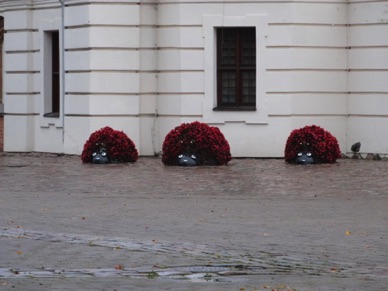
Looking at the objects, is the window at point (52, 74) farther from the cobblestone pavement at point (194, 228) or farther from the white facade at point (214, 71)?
the cobblestone pavement at point (194, 228)

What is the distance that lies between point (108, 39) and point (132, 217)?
12.5 metres

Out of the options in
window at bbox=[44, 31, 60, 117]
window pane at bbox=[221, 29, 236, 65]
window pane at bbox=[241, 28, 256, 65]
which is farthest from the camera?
window at bbox=[44, 31, 60, 117]

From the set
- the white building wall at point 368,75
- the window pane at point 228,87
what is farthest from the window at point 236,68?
the white building wall at point 368,75

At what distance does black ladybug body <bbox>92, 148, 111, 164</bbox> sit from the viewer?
27375 millimetres

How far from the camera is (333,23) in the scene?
2928cm

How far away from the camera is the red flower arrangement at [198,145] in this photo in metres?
26.5

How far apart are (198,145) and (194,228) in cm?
1059

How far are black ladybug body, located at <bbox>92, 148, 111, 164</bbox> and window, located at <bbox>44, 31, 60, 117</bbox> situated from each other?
159 inches

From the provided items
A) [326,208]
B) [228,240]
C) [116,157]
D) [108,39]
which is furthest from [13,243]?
[108,39]

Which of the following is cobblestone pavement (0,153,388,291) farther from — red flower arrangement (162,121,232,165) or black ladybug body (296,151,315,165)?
black ladybug body (296,151,315,165)

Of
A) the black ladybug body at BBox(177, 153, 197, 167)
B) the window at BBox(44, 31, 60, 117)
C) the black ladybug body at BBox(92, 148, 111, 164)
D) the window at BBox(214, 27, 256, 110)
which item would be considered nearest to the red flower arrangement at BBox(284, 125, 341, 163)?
the black ladybug body at BBox(177, 153, 197, 167)

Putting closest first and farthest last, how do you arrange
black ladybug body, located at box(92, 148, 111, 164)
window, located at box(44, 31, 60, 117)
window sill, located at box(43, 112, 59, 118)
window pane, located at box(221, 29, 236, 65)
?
black ladybug body, located at box(92, 148, 111, 164), window pane, located at box(221, 29, 236, 65), window sill, located at box(43, 112, 59, 118), window, located at box(44, 31, 60, 117)

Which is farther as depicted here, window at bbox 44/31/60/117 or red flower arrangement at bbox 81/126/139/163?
window at bbox 44/31/60/117

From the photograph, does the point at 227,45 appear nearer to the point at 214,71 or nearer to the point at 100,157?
the point at 214,71
